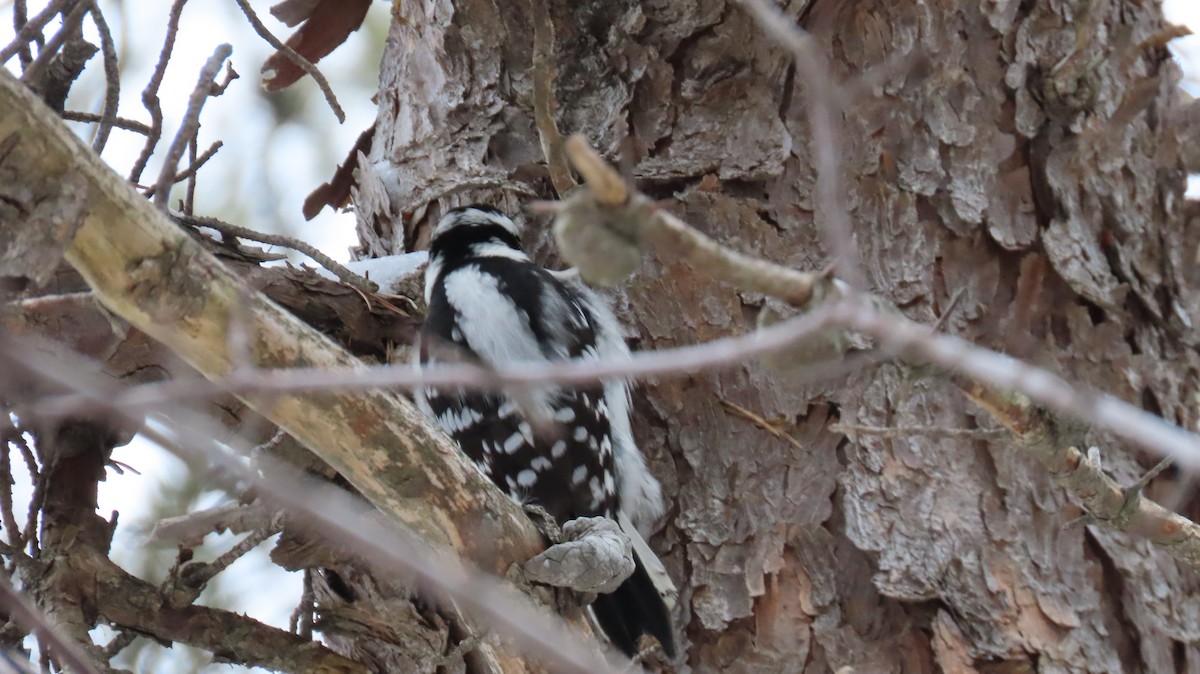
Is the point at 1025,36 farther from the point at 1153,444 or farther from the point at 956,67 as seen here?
the point at 1153,444

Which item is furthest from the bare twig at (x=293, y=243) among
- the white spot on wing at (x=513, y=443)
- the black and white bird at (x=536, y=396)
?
the white spot on wing at (x=513, y=443)

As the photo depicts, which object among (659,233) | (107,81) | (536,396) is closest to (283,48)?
(107,81)

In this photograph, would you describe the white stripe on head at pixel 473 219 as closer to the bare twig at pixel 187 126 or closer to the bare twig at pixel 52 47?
the bare twig at pixel 52 47

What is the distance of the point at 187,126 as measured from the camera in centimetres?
137

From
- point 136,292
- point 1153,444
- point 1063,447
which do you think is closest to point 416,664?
point 136,292

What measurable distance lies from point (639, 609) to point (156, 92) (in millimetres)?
1254

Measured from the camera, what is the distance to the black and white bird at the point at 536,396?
2332mm

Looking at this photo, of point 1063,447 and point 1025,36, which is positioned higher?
point 1025,36

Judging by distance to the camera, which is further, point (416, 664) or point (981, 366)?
point (416, 664)

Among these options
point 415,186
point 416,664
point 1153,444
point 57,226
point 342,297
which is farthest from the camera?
point 415,186

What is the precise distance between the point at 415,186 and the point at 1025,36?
1.51 metres

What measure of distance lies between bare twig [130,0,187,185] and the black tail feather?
45.4 inches

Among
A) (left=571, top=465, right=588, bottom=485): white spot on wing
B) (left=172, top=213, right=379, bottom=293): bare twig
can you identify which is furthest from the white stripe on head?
(left=571, top=465, right=588, bottom=485): white spot on wing

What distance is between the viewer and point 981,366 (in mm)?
815
